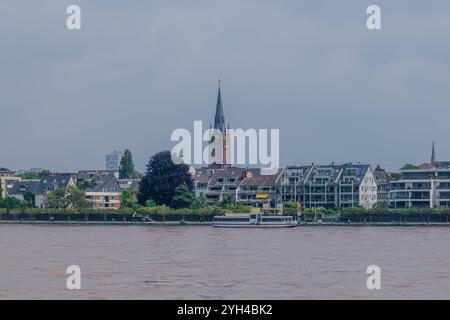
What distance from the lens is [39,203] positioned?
458 ft

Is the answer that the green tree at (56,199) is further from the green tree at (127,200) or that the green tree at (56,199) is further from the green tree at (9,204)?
the green tree at (127,200)

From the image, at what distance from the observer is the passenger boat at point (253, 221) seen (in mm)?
103438

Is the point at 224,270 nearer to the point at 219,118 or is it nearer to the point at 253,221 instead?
the point at 253,221

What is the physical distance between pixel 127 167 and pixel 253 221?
201 feet

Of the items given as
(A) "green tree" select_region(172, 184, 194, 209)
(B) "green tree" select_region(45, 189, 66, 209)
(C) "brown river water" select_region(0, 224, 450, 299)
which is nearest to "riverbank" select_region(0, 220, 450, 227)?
(A) "green tree" select_region(172, 184, 194, 209)

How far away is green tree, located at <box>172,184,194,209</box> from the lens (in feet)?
380

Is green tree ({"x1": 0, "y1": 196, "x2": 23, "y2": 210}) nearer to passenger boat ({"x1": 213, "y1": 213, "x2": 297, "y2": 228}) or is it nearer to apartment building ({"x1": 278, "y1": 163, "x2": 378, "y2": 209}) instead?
apartment building ({"x1": 278, "y1": 163, "x2": 378, "y2": 209})

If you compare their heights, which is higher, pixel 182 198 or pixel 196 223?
pixel 182 198

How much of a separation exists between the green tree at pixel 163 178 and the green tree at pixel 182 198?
1247 mm

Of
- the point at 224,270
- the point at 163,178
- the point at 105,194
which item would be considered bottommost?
the point at 224,270

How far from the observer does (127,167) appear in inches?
6412

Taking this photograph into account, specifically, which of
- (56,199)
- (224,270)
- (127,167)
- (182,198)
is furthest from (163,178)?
(224,270)

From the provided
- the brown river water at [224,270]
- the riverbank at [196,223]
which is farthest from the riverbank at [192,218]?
the brown river water at [224,270]
